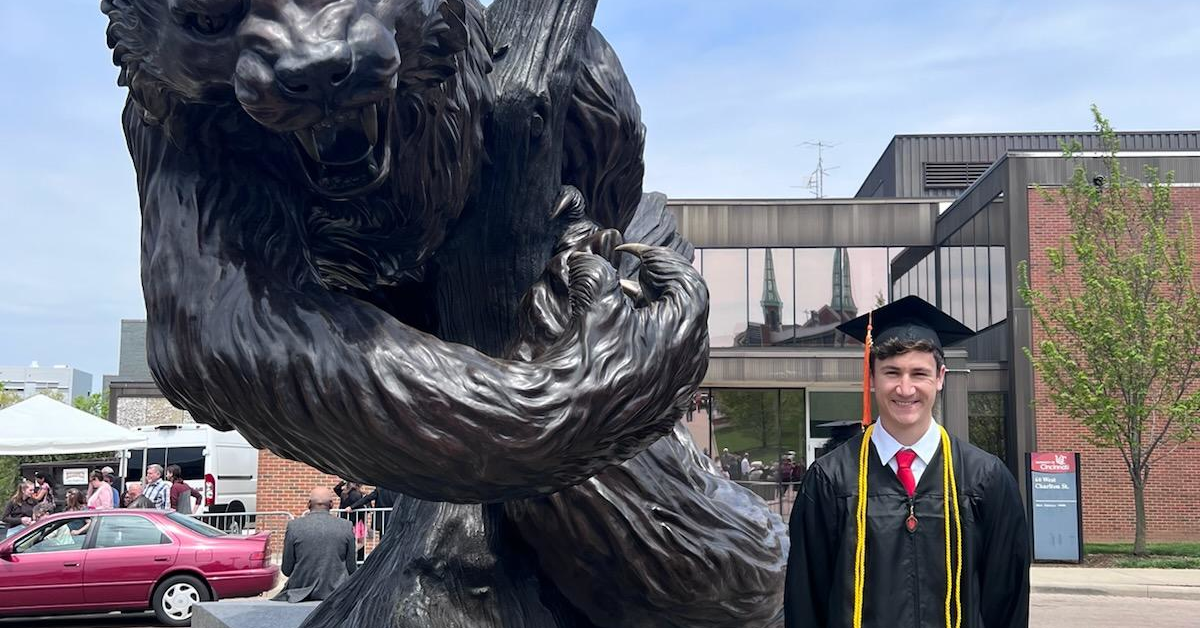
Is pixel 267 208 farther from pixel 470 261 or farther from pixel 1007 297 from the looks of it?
pixel 1007 297

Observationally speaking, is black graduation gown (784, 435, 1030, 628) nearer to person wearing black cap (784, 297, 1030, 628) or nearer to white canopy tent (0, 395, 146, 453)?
person wearing black cap (784, 297, 1030, 628)

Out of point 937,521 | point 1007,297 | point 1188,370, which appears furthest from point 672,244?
point 1007,297

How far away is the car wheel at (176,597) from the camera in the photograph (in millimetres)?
10891

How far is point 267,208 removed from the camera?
1767mm

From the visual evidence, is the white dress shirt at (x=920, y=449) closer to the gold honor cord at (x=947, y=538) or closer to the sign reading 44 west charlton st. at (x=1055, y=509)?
the gold honor cord at (x=947, y=538)

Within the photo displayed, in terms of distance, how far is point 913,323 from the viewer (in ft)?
7.82

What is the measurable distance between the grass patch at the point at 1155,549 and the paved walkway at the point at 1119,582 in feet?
8.70

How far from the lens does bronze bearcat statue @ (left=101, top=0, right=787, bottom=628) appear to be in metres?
1.55

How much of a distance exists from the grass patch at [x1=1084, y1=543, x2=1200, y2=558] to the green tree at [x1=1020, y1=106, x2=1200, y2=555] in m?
0.86

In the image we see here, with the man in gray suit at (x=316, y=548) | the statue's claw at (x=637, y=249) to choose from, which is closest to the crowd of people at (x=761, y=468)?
the man in gray suit at (x=316, y=548)

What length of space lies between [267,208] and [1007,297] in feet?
71.8

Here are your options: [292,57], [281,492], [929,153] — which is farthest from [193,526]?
[929,153]

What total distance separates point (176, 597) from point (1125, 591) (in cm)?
1149

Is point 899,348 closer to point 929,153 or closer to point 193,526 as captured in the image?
point 193,526
